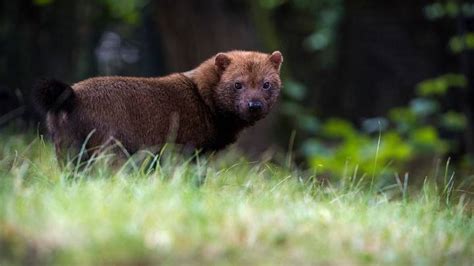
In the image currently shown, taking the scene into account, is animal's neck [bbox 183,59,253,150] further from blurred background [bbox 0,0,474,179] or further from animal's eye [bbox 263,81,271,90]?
blurred background [bbox 0,0,474,179]

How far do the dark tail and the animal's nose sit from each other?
5.91ft

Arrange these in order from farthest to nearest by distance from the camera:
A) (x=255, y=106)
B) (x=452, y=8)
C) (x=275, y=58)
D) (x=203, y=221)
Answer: (x=452, y=8)
(x=275, y=58)
(x=255, y=106)
(x=203, y=221)

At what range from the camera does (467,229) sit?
6.23 meters

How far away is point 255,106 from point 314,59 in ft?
34.6

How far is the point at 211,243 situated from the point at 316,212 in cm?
124

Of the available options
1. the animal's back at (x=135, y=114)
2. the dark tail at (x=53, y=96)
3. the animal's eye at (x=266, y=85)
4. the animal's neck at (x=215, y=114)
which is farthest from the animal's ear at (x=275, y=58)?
the dark tail at (x=53, y=96)

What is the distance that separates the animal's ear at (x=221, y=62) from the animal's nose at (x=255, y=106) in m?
0.51

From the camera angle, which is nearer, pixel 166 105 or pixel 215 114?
pixel 166 105

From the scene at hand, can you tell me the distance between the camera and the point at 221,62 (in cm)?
821

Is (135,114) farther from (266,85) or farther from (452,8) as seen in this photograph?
(452,8)

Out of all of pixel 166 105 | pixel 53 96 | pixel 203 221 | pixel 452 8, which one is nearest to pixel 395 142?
pixel 452 8

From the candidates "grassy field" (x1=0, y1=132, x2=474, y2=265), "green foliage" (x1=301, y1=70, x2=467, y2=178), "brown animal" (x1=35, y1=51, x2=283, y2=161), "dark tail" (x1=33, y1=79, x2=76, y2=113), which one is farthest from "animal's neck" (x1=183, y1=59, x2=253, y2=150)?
"green foliage" (x1=301, y1=70, x2=467, y2=178)

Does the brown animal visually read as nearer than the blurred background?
Yes

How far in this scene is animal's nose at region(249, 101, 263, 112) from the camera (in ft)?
26.1
